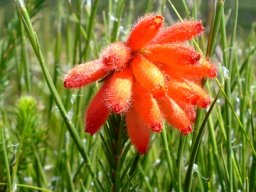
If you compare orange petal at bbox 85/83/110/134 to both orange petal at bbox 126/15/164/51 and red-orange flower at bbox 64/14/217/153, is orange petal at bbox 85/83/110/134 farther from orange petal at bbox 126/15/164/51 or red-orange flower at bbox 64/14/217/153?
orange petal at bbox 126/15/164/51

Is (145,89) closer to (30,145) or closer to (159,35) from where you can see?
(159,35)

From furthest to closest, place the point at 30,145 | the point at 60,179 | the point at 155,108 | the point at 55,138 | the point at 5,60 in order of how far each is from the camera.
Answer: the point at 55,138, the point at 5,60, the point at 60,179, the point at 30,145, the point at 155,108

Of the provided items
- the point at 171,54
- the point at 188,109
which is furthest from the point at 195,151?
the point at 171,54

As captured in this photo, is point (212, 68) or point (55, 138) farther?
point (55, 138)

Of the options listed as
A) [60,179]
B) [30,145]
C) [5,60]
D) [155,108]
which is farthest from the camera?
[5,60]

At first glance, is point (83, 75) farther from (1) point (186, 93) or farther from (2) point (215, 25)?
(2) point (215, 25)

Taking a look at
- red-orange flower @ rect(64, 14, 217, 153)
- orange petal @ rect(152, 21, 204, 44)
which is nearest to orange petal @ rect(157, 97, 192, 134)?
red-orange flower @ rect(64, 14, 217, 153)

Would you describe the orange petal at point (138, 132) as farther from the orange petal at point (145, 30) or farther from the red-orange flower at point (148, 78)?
the orange petal at point (145, 30)

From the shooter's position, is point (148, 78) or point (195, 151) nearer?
point (148, 78)

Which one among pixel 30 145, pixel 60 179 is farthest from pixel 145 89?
pixel 60 179
